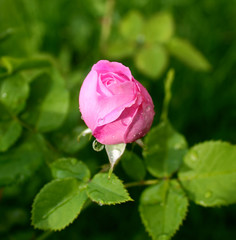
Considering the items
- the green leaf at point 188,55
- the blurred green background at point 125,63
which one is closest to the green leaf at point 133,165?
the blurred green background at point 125,63

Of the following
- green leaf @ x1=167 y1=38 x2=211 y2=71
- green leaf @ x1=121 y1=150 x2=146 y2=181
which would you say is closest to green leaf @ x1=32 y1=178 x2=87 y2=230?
green leaf @ x1=121 y1=150 x2=146 y2=181

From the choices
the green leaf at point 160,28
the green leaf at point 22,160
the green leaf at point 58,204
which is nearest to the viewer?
the green leaf at point 58,204

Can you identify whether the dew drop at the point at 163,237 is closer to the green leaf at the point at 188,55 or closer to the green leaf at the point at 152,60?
the green leaf at the point at 152,60

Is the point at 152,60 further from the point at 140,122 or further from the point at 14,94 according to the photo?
the point at 140,122

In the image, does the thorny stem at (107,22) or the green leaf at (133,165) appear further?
the thorny stem at (107,22)

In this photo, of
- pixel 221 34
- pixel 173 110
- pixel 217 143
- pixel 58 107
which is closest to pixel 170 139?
pixel 217 143

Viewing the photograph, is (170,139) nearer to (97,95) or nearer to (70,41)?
(97,95)

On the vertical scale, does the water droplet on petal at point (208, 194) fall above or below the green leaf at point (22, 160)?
below
